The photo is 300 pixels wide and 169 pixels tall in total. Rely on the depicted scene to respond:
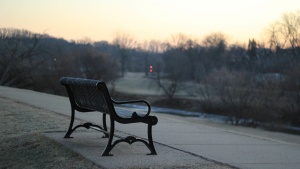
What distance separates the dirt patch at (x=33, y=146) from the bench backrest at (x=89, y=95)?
0.86 meters

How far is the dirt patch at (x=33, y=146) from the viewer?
7065mm

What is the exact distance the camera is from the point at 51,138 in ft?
28.6

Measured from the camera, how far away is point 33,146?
8227 millimetres

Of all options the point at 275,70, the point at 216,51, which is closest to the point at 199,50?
the point at 216,51

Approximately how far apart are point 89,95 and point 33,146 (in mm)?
1367

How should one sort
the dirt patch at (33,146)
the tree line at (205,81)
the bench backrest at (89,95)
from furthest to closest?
Result: the tree line at (205,81) → the bench backrest at (89,95) → the dirt patch at (33,146)

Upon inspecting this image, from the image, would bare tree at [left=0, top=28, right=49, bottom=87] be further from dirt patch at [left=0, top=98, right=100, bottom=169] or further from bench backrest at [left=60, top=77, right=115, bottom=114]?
bench backrest at [left=60, top=77, right=115, bottom=114]

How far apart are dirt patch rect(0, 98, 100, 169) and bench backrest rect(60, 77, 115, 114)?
2.81ft

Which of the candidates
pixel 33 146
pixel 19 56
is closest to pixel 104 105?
pixel 33 146

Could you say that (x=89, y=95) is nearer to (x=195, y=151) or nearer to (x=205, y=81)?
(x=195, y=151)

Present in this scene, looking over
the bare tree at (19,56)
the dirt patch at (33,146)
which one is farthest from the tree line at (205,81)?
the dirt patch at (33,146)

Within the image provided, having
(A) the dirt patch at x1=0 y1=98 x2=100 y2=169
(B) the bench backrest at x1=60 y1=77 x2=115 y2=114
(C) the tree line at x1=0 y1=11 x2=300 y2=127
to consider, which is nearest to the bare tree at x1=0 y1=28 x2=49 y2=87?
(C) the tree line at x1=0 y1=11 x2=300 y2=127

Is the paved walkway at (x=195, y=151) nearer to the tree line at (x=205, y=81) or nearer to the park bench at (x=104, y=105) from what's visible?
the park bench at (x=104, y=105)

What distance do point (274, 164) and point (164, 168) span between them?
6.67ft
